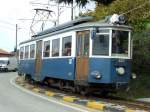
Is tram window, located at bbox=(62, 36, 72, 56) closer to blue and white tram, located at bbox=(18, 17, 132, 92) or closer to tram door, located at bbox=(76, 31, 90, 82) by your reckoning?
blue and white tram, located at bbox=(18, 17, 132, 92)

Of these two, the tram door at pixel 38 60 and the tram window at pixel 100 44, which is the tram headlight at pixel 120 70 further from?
the tram door at pixel 38 60

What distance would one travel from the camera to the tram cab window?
19531 mm

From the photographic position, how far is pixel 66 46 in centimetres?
2188

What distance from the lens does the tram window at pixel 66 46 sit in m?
21.4

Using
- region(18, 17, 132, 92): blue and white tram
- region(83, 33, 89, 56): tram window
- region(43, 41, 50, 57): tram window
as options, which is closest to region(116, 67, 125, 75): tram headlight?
region(18, 17, 132, 92): blue and white tram

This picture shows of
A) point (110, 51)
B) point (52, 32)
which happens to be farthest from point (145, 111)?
point (52, 32)

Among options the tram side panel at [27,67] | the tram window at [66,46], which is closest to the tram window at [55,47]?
the tram window at [66,46]

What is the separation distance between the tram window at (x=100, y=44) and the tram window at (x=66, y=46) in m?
2.00

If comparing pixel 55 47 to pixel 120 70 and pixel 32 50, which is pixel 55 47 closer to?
pixel 120 70

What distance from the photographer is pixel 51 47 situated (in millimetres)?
24438

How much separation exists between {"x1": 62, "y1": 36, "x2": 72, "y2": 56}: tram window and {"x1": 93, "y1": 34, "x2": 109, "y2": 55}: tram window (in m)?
2.00

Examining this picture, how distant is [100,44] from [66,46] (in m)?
2.65

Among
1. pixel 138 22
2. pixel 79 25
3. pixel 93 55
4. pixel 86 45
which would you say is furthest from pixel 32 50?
pixel 93 55

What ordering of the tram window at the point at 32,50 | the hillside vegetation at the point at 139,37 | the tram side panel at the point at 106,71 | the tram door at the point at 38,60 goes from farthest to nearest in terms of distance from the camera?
the tram window at the point at 32,50 < the tram door at the point at 38,60 < the hillside vegetation at the point at 139,37 < the tram side panel at the point at 106,71
